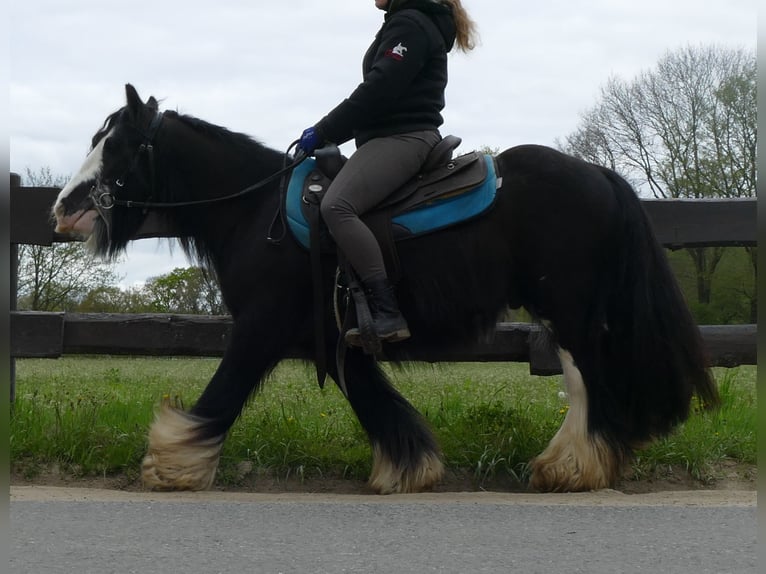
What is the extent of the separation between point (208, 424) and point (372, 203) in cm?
149

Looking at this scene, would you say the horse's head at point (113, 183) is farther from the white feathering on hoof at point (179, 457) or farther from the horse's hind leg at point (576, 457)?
the horse's hind leg at point (576, 457)

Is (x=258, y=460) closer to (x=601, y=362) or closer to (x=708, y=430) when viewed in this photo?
(x=601, y=362)

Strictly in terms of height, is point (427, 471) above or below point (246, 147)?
below

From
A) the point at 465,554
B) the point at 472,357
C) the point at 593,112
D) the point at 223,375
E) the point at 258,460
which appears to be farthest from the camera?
the point at 593,112

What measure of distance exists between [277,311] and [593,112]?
93.3 ft

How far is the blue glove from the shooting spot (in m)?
5.54

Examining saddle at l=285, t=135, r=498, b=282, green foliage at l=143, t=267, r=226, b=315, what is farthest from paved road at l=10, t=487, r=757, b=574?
green foliage at l=143, t=267, r=226, b=315

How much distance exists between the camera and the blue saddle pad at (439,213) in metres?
→ 5.30

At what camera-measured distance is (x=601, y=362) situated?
543cm

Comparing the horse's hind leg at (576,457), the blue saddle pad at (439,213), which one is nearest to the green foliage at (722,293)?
the horse's hind leg at (576,457)

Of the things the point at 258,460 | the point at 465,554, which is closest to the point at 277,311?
the point at 258,460

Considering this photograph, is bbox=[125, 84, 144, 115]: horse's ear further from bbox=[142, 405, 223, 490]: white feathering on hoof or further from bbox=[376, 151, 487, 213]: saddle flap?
bbox=[142, 405, 223, 490]: white feathering on hoof

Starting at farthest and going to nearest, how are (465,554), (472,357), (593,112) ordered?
1. (593,112)
2. (472,357)
3. (465,554)

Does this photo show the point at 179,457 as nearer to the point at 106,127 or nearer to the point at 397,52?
the point at 106,127
